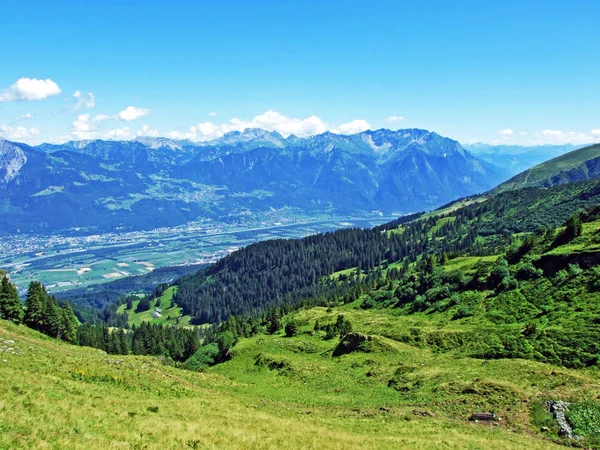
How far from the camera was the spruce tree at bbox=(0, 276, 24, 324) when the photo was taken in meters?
87.7

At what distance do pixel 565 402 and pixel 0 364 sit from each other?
176ft

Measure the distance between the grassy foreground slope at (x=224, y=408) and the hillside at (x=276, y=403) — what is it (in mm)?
109

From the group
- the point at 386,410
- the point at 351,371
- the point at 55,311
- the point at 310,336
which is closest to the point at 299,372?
the point at 351,371

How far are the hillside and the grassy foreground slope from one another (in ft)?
0.36

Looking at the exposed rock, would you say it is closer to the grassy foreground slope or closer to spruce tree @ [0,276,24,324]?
the grassy foreground slope

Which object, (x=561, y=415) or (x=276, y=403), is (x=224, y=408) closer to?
(x=276, y=403)

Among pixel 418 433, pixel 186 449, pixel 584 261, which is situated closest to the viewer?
pixel 186 449

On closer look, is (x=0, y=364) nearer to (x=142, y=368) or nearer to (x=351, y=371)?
(x=142, y=368)

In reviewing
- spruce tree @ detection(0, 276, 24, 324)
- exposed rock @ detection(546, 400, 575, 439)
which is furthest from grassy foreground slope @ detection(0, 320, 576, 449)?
spruce tree @ detection(0, 276, 24, 324)

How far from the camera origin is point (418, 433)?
3584cm

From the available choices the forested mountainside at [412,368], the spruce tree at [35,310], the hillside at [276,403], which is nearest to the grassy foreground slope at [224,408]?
the hillside at [276,403]

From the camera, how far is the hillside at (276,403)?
25031 millimetres

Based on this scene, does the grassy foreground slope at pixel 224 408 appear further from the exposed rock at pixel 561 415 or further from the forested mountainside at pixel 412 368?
the exposed rock at pixel 561 415

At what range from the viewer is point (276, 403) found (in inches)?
1903
